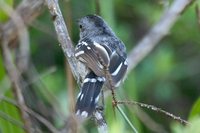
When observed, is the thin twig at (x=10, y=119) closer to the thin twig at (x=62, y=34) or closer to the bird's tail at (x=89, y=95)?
the bird's tail at (x=89, y=95)

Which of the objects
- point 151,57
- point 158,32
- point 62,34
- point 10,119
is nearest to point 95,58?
point 62,34

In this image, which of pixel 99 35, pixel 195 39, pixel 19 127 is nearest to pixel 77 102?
pixel 19 127

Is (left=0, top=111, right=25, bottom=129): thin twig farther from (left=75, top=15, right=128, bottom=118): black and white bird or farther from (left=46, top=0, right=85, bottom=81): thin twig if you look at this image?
(left=46, top=0, right=85, bottom=81): thin twig

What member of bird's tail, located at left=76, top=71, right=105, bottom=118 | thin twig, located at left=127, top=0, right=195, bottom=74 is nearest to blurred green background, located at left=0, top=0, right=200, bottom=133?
thin twig, located at left=127, top=0, right=195, bottom=74

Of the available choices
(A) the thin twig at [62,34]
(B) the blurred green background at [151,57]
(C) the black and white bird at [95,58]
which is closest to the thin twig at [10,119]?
(C) the black and white bird at [95,58]

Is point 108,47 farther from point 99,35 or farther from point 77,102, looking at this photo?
point 77,102

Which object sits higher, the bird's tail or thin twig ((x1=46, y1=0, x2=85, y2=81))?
thin twig ((x1=46, y1=0, x2=85, y2=81))

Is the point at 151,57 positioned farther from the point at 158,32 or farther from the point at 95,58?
the point at 95,58
